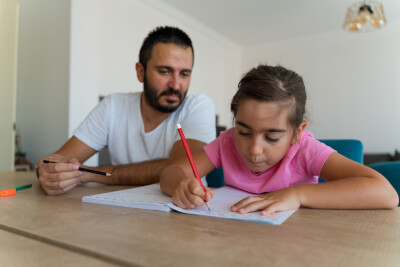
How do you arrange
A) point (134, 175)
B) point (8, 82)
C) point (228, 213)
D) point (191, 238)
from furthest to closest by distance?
1. point (8, 82)
2. point (134, 175)
3. point (228, 213)
4. point (191, 238)

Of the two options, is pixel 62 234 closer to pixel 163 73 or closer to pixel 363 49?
pixel 163 73

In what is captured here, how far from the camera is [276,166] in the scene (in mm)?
1014

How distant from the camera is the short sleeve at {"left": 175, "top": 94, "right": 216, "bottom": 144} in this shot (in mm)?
1470

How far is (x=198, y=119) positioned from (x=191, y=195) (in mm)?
834

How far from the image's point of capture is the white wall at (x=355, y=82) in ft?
17.0

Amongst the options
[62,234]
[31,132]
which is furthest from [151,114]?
[31,132]

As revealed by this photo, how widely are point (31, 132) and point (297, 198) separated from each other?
11.9 ft

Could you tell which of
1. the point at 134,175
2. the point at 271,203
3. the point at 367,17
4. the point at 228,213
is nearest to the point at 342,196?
the point at 271,203

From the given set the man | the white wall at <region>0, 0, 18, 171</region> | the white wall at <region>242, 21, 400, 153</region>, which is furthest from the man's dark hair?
the white wall at <region>242, 21, 400, 153</region>

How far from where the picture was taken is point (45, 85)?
135 inches

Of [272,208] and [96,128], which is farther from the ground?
[96,128]

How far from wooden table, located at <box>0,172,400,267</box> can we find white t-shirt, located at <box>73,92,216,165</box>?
2.81 feet

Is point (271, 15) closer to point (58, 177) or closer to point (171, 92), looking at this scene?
point (171, 92)

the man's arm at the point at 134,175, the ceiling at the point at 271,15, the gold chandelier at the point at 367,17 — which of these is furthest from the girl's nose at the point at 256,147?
the ceiling at the point at 271,15
